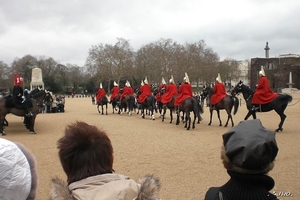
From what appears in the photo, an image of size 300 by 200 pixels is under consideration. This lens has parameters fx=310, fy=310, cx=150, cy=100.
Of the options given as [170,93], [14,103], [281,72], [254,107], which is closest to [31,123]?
[14,103]

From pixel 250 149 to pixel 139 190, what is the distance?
614 millimetres

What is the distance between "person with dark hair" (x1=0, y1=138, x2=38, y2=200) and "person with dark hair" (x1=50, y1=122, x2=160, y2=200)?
14 centimetres

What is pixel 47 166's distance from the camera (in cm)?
661

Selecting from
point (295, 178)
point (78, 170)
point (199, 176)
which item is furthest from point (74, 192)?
point (295, 178)

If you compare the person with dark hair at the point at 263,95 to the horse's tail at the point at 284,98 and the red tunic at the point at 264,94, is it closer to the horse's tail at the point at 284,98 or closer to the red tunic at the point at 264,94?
the red tunic at the point at 264,94

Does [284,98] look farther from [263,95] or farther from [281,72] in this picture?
[281,72]

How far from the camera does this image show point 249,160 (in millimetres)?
1590

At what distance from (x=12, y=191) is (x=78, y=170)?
0.36 meters

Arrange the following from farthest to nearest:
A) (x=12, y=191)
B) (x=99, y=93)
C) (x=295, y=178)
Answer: (x=99, y=93) < (x=295, y=178) < (x=12, y=191)

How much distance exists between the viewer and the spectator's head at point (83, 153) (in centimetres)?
177

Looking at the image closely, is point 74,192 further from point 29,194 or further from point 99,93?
point 99,93

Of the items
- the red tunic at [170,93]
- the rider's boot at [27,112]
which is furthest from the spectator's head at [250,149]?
the red tunic at [170,93]

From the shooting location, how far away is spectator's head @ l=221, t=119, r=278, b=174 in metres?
1.59

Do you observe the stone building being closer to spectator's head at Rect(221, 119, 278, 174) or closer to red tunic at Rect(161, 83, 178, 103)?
red tunic at Rect(161, 83, 178, 103)
